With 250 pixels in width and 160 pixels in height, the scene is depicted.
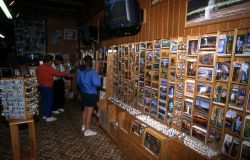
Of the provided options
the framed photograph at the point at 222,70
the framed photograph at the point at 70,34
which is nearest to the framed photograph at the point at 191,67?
the framed photograph at the point at 222,70

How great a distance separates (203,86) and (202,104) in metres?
0.23

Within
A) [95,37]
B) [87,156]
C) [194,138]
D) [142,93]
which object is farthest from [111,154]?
[95,37]

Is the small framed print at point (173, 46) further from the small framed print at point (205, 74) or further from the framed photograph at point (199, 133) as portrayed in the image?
the framed photograph at point (199, 133)

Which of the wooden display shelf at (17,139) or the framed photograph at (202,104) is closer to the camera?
the framed photograph at (202,104)

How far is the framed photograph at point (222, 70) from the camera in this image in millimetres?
2006

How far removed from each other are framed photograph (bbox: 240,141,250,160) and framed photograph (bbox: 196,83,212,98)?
62 centimetres

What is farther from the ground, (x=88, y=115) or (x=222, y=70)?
(x=222, y=70)

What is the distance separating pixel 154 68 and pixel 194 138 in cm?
125

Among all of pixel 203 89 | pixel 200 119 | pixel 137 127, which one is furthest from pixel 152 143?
pixel 203 89

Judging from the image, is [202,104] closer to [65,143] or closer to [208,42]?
[208,42]

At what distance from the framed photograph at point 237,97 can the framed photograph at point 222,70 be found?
133 mm

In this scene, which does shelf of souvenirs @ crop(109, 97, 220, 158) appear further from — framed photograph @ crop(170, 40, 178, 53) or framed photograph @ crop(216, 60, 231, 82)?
framed photograph @ crop(170, 40, 178, 53)

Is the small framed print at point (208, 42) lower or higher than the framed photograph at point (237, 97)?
higher

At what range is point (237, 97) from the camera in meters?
1.93
